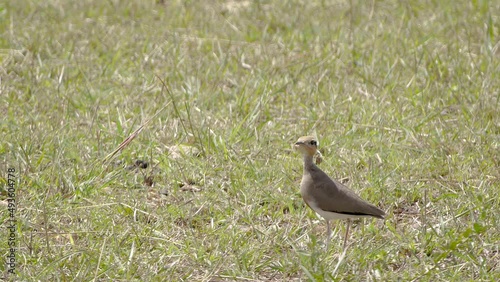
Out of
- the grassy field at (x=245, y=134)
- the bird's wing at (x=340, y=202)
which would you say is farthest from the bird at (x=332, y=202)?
the grassy field at (x=245, y=134)

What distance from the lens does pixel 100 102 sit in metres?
7.05

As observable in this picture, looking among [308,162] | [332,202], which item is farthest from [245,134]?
[332,202]

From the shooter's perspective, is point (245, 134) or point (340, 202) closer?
point (340, 202)

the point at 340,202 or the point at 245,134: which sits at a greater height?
the point at 340,202

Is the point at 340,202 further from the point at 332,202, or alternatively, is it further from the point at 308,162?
the point at 308,162

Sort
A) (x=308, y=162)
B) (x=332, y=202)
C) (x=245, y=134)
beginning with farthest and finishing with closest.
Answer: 1. (x=245, y=134)
2. (x=308, y=162)
3. (x=332, y=202)

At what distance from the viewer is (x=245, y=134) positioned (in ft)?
21.2

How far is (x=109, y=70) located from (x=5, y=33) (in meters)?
1.14

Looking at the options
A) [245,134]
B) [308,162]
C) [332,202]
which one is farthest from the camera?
[245,134]

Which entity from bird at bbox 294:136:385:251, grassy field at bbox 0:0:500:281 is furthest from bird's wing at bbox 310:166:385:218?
grassy field at bbox 0:0:500:281

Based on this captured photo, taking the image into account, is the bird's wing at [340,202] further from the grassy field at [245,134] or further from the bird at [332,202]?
the grassy field at [245,134]

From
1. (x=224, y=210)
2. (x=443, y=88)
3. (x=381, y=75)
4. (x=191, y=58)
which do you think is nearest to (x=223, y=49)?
(x=191, y=58)

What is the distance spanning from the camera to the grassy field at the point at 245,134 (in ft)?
16.1

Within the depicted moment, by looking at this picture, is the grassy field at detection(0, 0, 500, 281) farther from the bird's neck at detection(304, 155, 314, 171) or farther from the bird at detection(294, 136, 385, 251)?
the bird's neck at detection(304, 155, 314, 171)
